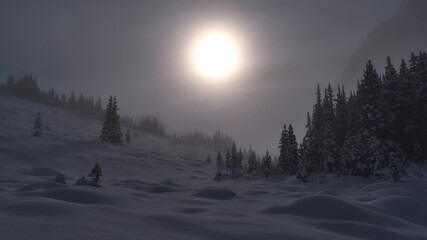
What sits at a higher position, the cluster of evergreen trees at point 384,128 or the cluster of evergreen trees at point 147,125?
the cluster of evergreen trees at point 147,125

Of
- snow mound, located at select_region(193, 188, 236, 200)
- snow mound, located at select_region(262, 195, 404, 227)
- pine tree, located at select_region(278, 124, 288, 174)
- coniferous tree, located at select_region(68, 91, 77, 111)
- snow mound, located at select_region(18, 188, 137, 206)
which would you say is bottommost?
snow mound, located at select_region(193, 188, 236, 200)

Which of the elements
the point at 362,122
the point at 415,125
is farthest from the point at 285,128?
the point at 415,125

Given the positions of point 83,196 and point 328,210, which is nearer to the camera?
point 83,196

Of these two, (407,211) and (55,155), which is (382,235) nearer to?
(407,211)

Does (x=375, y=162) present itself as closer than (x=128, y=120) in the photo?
Yes

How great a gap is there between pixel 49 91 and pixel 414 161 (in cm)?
15424

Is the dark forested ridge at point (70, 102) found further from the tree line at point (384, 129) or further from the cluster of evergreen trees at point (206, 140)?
the tree line at point (384, 129)

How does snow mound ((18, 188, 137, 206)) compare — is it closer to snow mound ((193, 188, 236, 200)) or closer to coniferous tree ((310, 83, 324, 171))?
snow mound ((193, 188, 236, 200))

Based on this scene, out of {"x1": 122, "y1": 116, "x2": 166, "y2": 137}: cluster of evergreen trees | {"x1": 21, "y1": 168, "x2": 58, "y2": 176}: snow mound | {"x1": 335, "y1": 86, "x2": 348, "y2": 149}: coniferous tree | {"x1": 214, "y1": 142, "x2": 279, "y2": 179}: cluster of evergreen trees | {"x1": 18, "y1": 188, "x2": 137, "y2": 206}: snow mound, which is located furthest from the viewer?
{"x1": 122, "y1": 116, "x2": 166, "y2": 137}: cluster of evergreen trees

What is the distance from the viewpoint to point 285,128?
138 ft

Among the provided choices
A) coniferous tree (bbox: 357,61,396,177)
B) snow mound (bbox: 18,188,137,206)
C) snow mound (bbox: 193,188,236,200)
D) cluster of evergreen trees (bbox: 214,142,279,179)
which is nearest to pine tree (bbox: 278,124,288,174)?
cluster of evergreen trees (bbox: 214,142,279,179)

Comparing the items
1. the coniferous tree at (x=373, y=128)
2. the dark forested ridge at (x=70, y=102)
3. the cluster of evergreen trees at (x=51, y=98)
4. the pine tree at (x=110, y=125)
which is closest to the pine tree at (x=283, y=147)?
the coniferous tree at (x=373, y=128)

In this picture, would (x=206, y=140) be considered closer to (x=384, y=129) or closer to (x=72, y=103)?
(x=72, y=103)

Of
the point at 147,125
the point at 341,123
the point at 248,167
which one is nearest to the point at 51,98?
the point at 147,125
